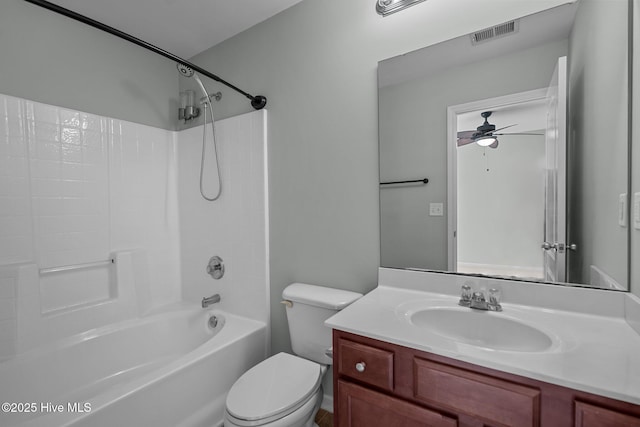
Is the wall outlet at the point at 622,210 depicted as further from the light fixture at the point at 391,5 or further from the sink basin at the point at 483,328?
the light fixture at the point at 391,5

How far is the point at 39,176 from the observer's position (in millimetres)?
1670

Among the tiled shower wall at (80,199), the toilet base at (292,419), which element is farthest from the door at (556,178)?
the tiled shower wall at (80,199)

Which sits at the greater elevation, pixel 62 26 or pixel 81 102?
pixel 62 26

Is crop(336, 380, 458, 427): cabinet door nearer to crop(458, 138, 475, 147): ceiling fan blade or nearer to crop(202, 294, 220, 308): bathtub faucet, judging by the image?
crop(458, 138, 475, 147): ceiling fan blade

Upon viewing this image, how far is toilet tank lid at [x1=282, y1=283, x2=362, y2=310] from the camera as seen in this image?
148cm

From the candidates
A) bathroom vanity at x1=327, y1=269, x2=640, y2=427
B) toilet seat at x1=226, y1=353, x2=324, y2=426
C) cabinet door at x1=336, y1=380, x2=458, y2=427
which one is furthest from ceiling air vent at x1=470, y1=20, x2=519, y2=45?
toilet seat at x1=226, y1=353, x2=324, y2=426

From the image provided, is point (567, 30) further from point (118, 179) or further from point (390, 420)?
point (118, 179)

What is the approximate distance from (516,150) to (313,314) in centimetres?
124

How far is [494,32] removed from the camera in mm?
1232

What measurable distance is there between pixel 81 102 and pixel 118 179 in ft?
1.72

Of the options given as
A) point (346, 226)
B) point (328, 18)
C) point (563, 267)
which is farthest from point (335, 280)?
point (328, 18)

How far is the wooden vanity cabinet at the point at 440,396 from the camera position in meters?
0.70

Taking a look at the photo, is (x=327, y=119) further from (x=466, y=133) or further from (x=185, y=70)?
(x=185, y=70)

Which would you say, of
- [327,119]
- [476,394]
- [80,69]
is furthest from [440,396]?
[80,69]
